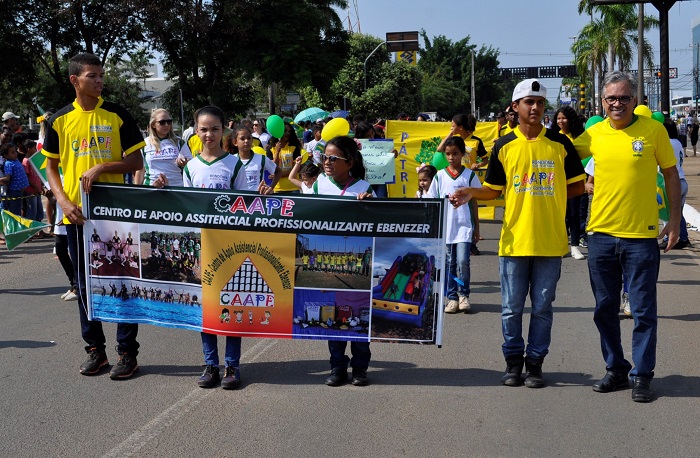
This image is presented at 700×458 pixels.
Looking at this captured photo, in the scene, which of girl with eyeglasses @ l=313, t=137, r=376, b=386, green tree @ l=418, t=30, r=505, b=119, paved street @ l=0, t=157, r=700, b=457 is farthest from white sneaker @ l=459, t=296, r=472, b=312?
green tree @ l=418, t=30, r=505, b=119

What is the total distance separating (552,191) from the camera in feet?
19.0

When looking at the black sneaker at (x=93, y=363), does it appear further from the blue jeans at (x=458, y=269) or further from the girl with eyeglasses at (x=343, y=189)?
the blue jeans at (x=458, y=269)

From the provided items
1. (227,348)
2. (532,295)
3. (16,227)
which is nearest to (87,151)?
(227,348)

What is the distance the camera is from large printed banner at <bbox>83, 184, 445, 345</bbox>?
5.81m

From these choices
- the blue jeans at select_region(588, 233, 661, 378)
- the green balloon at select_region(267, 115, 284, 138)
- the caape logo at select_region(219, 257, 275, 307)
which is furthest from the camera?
the green balloon at select_region(267, 115, 284, 138)

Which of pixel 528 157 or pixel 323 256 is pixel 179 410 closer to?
pixel 323 256

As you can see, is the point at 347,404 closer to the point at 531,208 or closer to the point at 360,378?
the point at 360,378

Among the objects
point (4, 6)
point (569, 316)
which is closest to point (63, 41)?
point (4, 6)

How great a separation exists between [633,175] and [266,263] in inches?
95.9

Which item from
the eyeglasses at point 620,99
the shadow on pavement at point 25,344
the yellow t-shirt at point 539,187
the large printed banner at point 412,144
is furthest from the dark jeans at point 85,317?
the large printed banner at point 412,144

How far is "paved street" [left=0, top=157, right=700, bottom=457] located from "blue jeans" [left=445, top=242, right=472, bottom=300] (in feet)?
2.46

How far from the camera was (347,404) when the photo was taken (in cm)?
562

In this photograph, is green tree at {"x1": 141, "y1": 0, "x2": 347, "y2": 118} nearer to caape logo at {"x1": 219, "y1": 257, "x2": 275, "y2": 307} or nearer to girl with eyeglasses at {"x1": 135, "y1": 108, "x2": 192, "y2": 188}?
girl with eyeglasses at {"x1": 135, "y1": 108, "x2": 192, "y2": 188}

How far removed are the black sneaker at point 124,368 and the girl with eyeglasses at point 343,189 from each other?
4.64 feet
